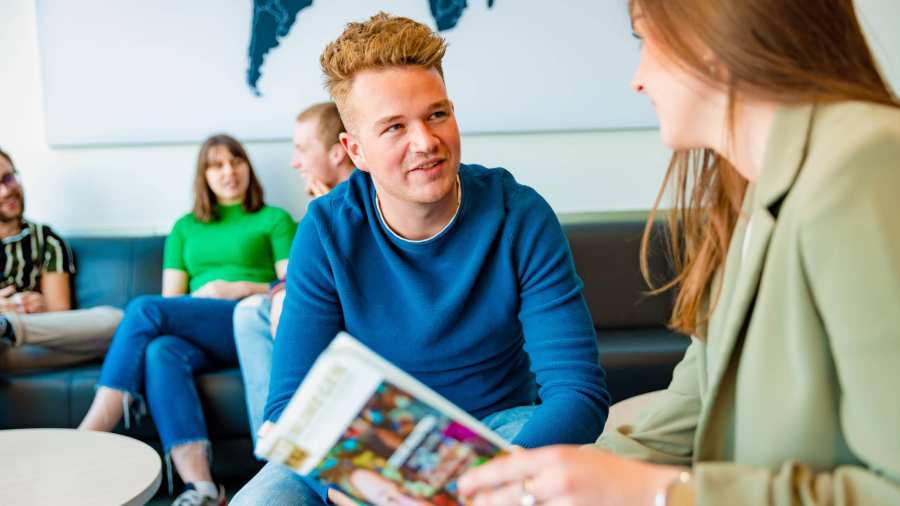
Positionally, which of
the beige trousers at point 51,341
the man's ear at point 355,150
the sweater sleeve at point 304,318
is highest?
the man's ear at point 355,150

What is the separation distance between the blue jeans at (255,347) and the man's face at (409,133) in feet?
3.68

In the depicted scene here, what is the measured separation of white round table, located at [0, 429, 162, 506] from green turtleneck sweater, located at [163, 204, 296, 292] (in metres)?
1.35

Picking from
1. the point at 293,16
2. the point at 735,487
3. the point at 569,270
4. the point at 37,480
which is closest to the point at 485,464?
the point at 735,487

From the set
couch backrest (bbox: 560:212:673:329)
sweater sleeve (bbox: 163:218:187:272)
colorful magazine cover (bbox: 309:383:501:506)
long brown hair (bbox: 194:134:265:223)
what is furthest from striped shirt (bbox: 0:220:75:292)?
colorful magazine cover (bbox: 309:383:501:506)

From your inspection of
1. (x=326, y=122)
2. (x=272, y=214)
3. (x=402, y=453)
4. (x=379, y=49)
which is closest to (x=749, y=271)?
(x=402, y=453)

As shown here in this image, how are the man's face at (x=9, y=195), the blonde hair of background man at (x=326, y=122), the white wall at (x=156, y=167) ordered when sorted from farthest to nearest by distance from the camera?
the white wall at (x=156, y=167) < the man's face at (x=9, y=195) < the blonde hair of background man at (x=326, y=122)

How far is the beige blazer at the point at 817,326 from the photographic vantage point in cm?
73

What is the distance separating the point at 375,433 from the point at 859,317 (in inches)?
18.0

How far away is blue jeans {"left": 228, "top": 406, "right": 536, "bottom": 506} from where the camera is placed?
4.73ft

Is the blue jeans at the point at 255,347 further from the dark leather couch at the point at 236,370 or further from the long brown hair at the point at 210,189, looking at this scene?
the long brown hair at the point at 210,189

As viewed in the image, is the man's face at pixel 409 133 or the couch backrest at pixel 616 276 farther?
the couch backrest at pixel 616 276

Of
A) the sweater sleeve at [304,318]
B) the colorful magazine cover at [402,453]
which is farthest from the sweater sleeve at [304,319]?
the colorful magazine cover at [402,453]

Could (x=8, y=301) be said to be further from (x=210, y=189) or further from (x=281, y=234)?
(x=281, y=234)

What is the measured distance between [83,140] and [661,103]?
3.35m
